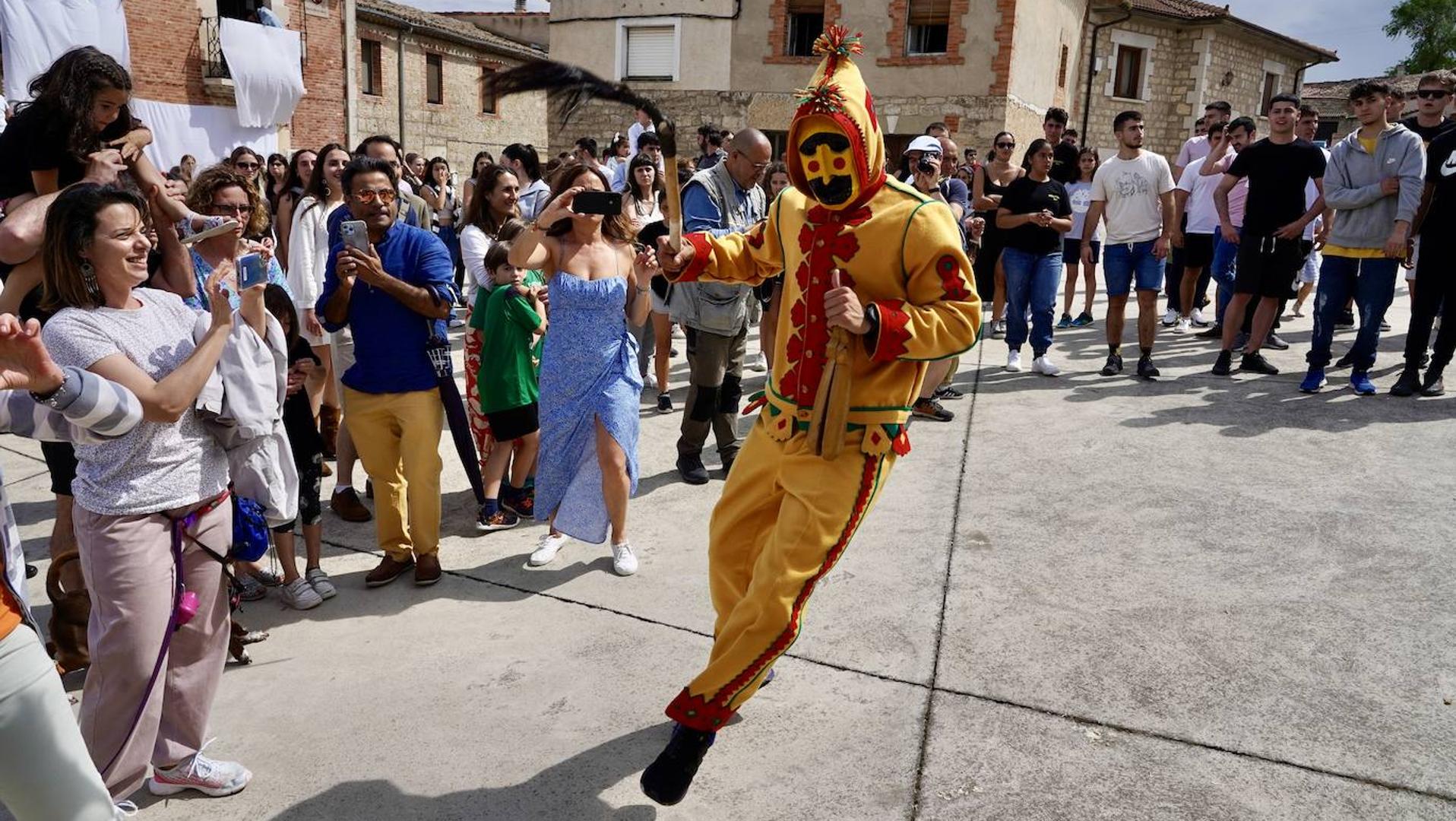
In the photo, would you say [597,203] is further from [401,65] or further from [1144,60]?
[1144,60]

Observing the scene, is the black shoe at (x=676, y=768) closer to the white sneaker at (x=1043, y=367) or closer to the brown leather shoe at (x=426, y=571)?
the brown leather shoe at (x=426, y=571)

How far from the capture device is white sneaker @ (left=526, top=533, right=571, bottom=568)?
14.7 feet

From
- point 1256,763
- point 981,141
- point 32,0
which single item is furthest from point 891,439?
point 981,141

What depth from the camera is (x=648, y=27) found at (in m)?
24.0

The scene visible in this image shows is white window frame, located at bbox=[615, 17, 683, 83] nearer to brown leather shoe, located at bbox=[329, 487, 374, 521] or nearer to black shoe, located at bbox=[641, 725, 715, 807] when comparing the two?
brown leather shoe, located at bbox=[329, 487, 374, 521]

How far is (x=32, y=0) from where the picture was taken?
580 inches

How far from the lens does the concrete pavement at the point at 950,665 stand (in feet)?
9.37

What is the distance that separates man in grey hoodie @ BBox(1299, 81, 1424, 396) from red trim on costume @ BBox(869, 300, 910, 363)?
5575mm

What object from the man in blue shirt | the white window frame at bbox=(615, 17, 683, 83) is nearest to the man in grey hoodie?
the man in blue shirt

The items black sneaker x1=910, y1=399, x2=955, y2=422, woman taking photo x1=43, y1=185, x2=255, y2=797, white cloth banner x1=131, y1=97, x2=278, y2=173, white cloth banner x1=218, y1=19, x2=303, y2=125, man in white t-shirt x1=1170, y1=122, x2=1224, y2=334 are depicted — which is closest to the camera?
woman taking photo x1=43, y1=185, x2=255, y2=797

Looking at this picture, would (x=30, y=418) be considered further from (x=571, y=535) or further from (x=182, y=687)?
(x=571, y=535)

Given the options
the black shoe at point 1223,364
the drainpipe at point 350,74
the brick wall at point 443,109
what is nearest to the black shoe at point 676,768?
the black shoe at point 1223,364

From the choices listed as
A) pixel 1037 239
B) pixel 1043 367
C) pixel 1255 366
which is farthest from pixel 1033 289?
Answer: pixel 1255 366

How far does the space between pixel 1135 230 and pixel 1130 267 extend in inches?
11.9
